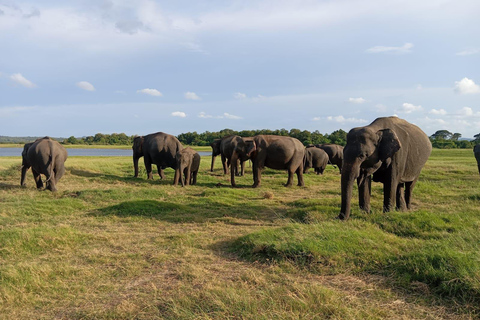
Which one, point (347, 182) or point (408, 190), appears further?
point (408, 190)

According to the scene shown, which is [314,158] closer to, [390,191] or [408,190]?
[408,190]

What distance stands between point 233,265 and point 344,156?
4.19 metres

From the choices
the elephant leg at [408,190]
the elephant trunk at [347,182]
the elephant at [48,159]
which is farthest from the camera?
the elephant at [48,159]

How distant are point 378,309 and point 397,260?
157cm

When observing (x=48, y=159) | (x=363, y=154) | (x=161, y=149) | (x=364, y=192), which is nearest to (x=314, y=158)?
(x=161, y=149)

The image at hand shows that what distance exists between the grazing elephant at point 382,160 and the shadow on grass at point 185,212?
229 centimetres

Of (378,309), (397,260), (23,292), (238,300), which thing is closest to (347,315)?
(378,309)

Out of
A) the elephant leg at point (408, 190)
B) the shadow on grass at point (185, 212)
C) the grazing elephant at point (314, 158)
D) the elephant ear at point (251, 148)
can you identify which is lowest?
the shadow on grass at point (185, 212)

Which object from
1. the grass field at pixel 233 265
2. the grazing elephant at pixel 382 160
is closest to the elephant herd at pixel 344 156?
the grazing elephant at pixel 382 160

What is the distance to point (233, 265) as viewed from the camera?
18.3 feet

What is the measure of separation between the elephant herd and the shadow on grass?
2566mm

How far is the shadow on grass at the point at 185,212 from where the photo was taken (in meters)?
9.13

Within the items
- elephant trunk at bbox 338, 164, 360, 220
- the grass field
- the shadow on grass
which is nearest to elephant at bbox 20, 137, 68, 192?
the grass field

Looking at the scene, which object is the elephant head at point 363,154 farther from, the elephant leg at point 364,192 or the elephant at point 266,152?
the elephant at point 266,152
